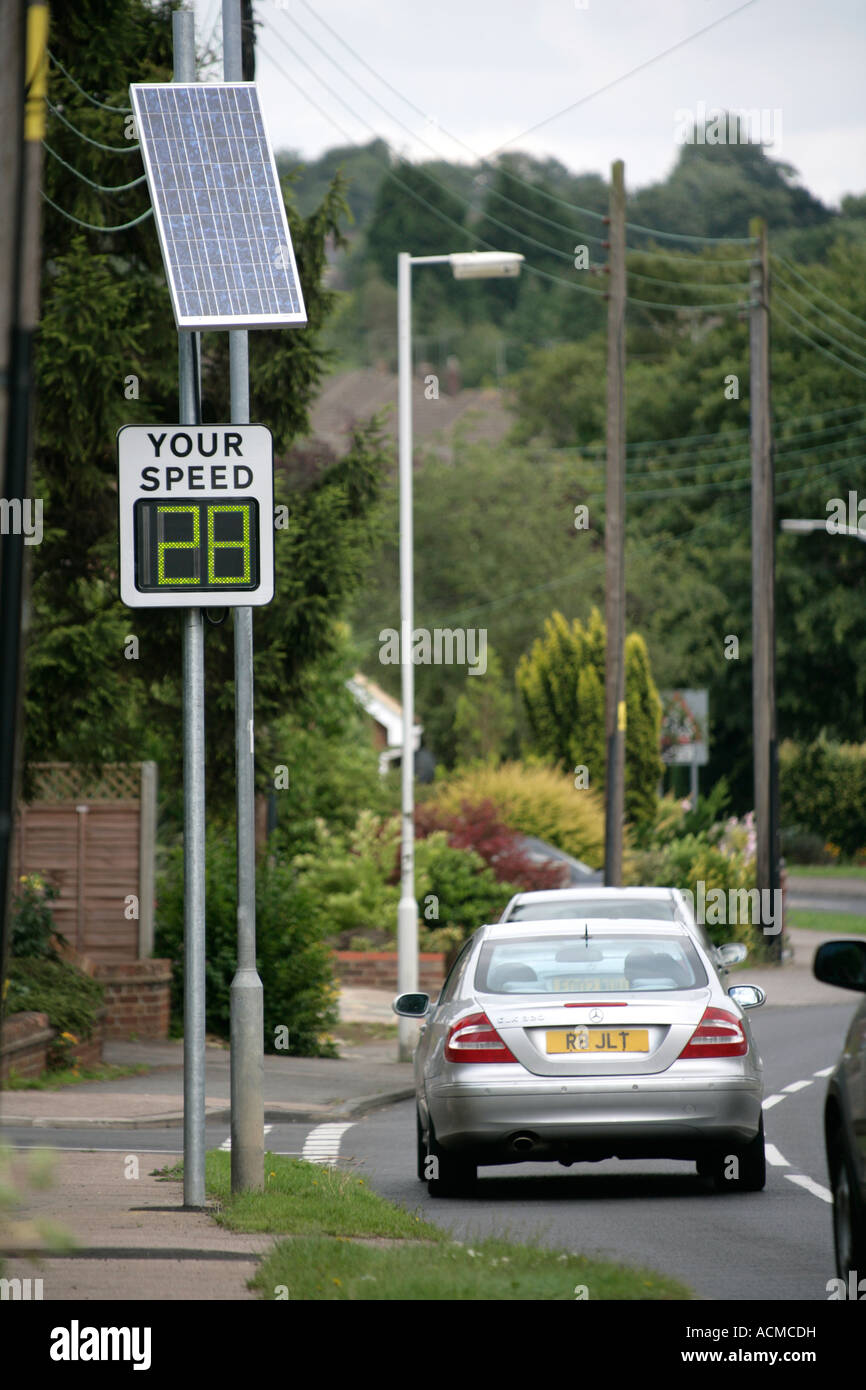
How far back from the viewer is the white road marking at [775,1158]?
13281mm

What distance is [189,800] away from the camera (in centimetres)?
1054

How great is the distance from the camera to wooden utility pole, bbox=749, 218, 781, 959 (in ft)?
124

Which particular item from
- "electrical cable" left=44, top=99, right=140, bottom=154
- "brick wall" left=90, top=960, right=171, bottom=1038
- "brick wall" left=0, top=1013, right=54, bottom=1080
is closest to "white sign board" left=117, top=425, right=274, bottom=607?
"brick wall" left=0, top=1013, right=54, bottom=1080

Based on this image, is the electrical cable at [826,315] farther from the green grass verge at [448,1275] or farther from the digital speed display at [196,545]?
the green grass verge at [448,1275]

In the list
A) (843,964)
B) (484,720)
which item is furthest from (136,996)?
(484,720)

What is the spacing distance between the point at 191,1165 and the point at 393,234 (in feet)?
349

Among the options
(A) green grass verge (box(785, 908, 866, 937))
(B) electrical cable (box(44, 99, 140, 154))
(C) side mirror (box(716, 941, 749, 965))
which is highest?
(B) electrical cable (box(44, 99, 140, 154))

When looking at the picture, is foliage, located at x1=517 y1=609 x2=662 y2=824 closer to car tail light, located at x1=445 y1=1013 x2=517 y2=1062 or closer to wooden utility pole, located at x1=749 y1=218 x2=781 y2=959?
wooden utility pole, located at x1=749 y1=218 x2=781 y2=959

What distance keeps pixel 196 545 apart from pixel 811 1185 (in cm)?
484

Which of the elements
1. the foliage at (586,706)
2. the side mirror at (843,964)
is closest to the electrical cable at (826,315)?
the foliage at (586,706)

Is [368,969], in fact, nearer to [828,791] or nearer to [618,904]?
[618,904]

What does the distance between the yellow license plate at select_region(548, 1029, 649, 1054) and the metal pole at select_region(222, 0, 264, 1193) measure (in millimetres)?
1466

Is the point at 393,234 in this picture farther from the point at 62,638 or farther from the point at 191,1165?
the point at 191,1165

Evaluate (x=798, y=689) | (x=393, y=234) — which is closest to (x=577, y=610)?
(x=798, y=689)
